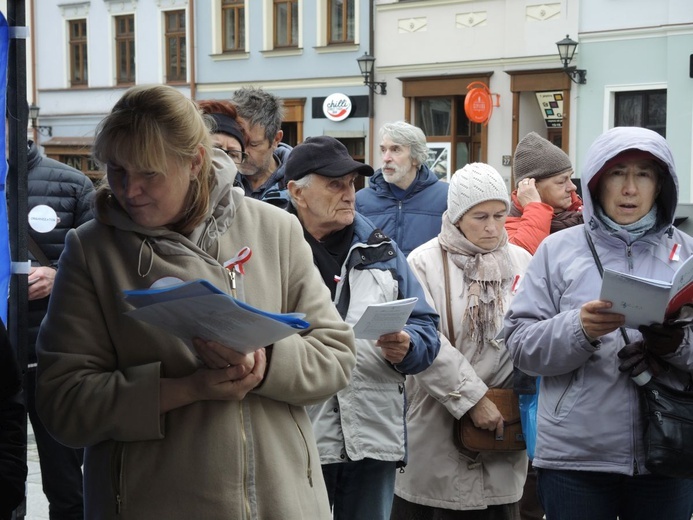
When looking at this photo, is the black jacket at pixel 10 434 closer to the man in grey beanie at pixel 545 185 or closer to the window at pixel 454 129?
the man in grey beanie at pixel 545 185

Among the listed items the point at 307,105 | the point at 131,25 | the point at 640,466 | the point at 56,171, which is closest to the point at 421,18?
the point at 307,105

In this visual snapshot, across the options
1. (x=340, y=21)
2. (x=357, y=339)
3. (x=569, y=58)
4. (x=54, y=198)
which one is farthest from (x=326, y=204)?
(x=340, y=21)

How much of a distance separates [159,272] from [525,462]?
2.42m

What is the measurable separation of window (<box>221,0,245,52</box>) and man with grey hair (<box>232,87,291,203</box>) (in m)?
23.2

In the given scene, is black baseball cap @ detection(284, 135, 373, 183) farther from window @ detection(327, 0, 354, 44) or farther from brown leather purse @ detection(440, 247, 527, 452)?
window @ detection(327, 0, 354, 44)

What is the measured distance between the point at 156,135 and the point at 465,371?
7.04 feet

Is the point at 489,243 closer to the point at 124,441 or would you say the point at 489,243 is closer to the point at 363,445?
the point at 363,445

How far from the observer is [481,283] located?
430cm

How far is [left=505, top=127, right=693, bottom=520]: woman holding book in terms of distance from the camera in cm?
329

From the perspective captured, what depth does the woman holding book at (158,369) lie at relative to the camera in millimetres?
2342

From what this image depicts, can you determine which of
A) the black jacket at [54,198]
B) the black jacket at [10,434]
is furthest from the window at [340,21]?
the black jacket at [10,434]

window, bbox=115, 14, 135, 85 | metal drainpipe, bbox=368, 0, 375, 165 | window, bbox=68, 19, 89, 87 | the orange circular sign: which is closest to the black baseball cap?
the orange circular sign

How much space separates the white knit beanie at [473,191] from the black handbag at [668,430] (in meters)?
1.29

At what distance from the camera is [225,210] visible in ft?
8.26
